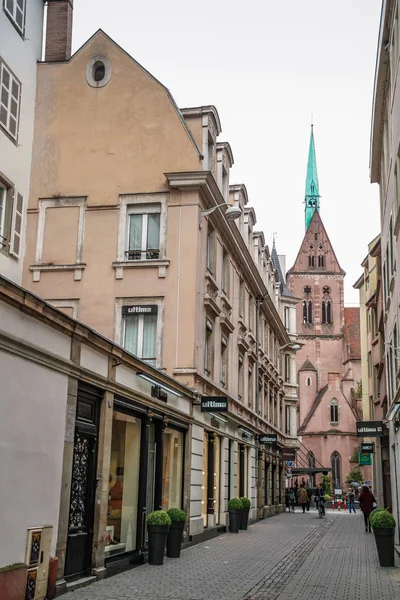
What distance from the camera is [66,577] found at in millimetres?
12203

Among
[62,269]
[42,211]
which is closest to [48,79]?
[42,211]

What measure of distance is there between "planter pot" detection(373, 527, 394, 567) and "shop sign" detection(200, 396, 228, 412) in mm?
6505

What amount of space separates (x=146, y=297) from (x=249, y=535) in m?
9.16

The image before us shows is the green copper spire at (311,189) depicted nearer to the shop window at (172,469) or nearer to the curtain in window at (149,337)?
the curtain in window at (149,337)

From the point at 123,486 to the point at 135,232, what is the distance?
30.3 feet

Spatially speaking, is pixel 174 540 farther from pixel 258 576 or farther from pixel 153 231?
pixel 153 231

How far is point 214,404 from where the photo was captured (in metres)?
21.5


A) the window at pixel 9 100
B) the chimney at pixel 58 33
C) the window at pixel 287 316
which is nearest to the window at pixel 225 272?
the chimney at pixel 58 33

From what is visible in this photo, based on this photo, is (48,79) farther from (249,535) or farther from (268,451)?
(268,451)

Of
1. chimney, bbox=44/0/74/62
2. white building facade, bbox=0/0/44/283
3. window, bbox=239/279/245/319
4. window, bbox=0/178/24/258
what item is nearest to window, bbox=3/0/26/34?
white building facade, bbox=0/0/44/283

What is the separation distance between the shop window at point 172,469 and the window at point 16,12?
10.4m

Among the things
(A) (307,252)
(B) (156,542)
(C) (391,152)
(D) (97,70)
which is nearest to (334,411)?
Result: (A) (307,252)

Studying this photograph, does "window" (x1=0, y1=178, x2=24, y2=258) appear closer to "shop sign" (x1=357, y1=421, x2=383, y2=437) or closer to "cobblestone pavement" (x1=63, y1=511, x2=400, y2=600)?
"cobblestone pavement" (x1=63, y1=511, x2=400, y2=600)

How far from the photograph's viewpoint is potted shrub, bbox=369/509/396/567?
51.8 ft
